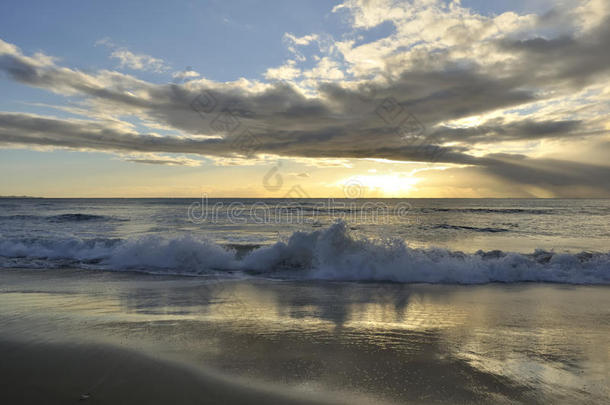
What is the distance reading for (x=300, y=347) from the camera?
4.39 meters

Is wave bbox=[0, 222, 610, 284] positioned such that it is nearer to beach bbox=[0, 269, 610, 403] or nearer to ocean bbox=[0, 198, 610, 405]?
ocean bbox=[0, 198, 610, 405]

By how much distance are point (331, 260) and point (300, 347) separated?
597 cm

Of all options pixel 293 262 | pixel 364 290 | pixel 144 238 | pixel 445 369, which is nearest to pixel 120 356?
pixel 445 369

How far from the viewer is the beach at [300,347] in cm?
333

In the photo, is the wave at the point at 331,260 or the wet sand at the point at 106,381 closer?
the wet sand at the point at 106,381

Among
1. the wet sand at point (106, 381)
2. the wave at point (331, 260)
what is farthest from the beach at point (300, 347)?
the wave at point (331, 260)

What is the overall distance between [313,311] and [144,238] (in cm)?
819

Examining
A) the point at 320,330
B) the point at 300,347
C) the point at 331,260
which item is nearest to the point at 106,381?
the point at 300,347

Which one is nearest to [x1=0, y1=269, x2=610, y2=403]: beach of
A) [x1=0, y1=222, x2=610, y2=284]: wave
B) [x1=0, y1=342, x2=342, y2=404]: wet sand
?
[x1=0, y1=342, x2=342, y2=404]: wet sand

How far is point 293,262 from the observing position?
1087 cm

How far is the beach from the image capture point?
10.9ft

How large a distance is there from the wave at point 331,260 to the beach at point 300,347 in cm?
175

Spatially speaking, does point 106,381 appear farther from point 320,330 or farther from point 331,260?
point 331,260

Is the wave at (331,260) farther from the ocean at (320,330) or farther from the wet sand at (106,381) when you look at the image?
the wet sand at (106,381)
